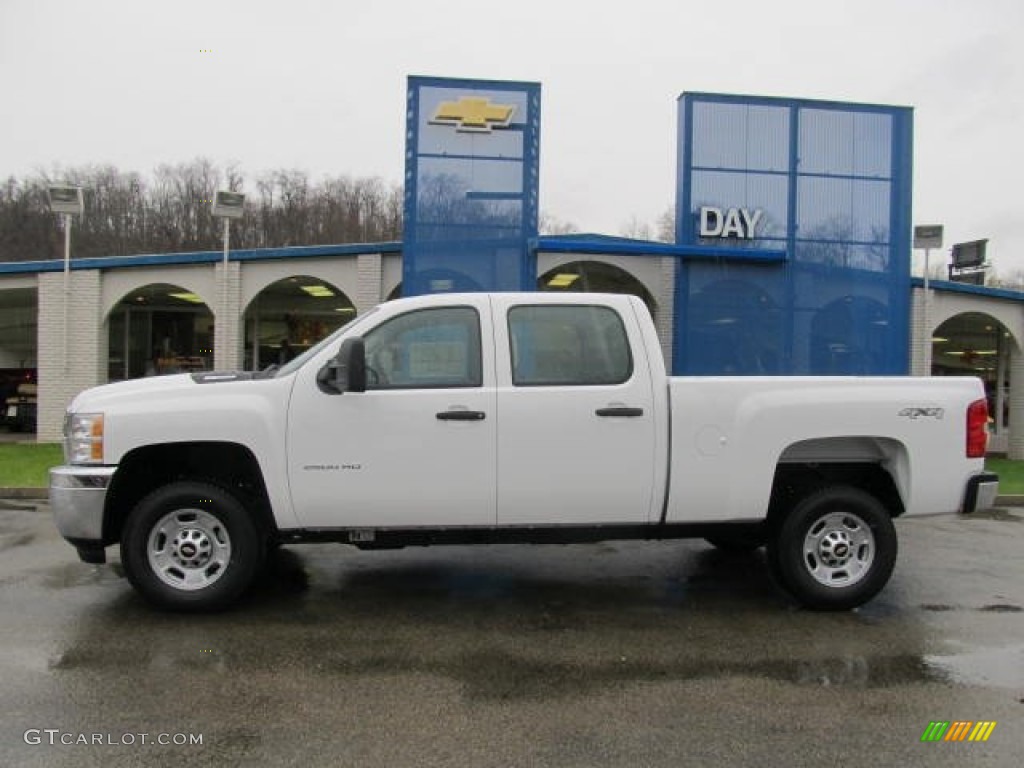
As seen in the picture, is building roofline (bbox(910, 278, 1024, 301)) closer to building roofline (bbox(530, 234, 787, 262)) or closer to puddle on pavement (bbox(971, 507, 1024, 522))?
building roofline (bbox(530, 234, 787, 262))

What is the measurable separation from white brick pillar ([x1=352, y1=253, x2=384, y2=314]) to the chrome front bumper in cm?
1104

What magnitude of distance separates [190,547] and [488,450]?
6.50ft

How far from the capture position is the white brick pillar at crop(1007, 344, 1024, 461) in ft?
63.8

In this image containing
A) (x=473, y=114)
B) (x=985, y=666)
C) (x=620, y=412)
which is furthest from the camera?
(x=473, y=114)

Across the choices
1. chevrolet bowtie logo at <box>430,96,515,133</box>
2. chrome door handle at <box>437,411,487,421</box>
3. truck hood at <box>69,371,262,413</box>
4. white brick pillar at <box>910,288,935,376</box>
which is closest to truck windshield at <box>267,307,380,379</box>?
truck hood at <box>69,371,262,413</box>

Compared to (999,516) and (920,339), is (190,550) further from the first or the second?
(920,339)

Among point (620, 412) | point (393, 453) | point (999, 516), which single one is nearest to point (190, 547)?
point (393, 453)

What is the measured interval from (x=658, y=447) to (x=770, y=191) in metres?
11.0

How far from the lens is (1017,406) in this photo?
19641 millimetres

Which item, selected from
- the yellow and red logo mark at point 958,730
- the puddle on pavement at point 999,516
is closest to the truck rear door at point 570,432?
the yellow and red logo mark at point 958,730

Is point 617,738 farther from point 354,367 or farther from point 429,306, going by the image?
point 429,306

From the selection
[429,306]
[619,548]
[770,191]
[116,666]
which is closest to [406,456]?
[429,306]

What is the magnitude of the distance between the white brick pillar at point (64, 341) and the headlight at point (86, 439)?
1270 cm

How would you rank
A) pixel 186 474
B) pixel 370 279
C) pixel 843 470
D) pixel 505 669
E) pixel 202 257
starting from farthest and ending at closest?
1. pixel 202 257
2. pixel 370 279
3. pixel 843 470
4. pixel 186 474
5. pixel 505 669
